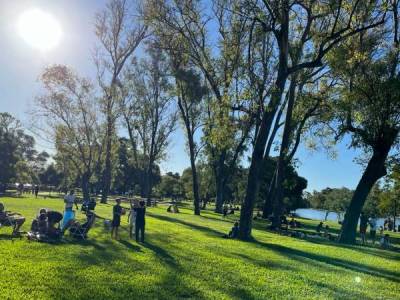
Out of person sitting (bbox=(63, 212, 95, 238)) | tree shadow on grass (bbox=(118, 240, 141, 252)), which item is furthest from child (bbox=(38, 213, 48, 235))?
tree shadow on grass (bbox=(118, 240, 141, 252))

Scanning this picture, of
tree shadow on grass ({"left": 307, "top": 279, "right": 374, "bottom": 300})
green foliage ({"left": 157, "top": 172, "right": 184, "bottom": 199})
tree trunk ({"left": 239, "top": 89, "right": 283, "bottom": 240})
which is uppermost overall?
green foliage ({"left": 157, "top": 172, "right": 184, "bottom": 199})

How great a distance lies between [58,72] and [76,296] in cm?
4361

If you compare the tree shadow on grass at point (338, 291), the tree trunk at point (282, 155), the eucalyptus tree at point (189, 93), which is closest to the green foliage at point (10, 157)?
the eucalyptus tree at point (189, 93)

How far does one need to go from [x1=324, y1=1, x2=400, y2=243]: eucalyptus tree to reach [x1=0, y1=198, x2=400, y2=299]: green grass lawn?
8.41 meters

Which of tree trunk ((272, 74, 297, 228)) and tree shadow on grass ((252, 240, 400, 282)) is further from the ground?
tree trunk ((272, 74, 297, 228))

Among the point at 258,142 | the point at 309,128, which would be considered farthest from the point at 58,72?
the point at 258,142

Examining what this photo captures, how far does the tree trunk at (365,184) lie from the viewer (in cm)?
2502

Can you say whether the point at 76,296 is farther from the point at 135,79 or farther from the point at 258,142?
the point at 135,79

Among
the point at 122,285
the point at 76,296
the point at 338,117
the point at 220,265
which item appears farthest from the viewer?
the point at 338,117

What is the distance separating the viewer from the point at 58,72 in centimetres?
4862

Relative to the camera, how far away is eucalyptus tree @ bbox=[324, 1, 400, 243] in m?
23.9

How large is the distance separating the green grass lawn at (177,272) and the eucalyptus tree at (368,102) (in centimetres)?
841

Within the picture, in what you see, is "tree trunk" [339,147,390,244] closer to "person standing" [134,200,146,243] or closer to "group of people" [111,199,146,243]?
"group of people" [111,199,146,243]

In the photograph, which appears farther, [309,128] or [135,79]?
[135,79]
